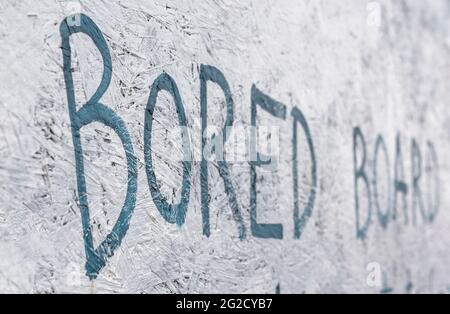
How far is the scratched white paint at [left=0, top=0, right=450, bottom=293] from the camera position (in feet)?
5.36

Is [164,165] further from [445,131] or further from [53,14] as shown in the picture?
[445,131]

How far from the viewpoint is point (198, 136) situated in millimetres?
2139

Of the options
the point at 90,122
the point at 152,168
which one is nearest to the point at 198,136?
the point at 152,168

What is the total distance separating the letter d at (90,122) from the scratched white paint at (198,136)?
0.06ft

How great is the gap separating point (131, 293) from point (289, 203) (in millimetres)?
842

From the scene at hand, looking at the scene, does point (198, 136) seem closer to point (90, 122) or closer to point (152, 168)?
point (152, 168)

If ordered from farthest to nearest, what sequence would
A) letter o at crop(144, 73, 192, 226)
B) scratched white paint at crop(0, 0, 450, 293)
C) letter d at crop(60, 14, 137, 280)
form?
letter o at crop(144, 73, 192, 226), letter d at crop(60, 14, 137, 280), scratched white paint at crop(0, 0, 450, 293)

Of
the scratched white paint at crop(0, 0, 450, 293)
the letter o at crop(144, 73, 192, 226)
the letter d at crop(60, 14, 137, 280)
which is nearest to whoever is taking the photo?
the scratched white paint at crop(0, 0, 450, 293)

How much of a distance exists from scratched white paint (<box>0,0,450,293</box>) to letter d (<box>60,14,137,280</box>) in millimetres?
19

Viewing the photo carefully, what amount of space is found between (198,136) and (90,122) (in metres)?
0.43

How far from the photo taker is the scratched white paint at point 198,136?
1.63m

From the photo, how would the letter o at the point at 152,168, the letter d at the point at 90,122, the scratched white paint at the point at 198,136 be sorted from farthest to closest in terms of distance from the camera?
the letter o at the point at 152,168 → the letter d at the point at 90,122 → the scratched white paint at the point at 198,136

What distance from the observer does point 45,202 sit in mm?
1659
